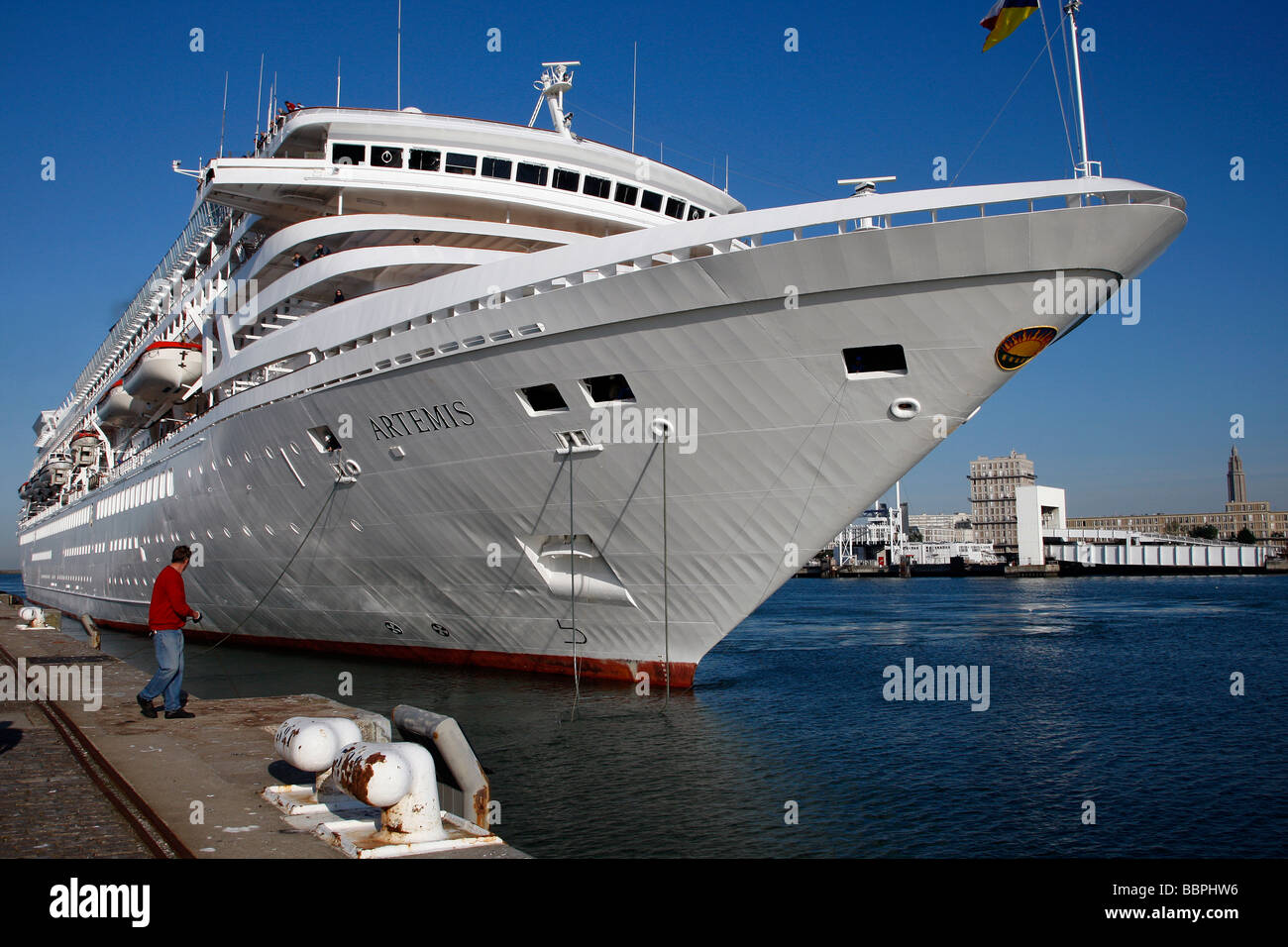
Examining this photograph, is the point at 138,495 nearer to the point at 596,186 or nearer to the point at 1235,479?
the point at 596,186

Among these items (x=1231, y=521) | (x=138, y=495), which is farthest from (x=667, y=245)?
(x=1231, y=521)

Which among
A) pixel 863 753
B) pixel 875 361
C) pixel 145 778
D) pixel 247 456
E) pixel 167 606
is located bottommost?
pixel 863 753

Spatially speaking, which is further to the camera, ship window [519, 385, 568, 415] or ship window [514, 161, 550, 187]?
ship window [514, 161, 550, 187]

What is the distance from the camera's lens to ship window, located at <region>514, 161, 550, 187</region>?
56.4 ft

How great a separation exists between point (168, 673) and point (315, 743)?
12.6ft

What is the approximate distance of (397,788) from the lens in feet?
15.5

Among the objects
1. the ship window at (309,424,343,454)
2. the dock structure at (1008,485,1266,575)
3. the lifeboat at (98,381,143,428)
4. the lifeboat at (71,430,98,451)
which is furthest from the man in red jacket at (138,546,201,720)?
the dock structure at (1008,485,1266,575)

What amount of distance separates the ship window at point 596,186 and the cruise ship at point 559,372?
0.07m

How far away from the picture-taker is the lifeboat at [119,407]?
25900 millimetres

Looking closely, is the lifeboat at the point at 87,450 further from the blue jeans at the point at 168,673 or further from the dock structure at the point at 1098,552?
the dock structure at the point at 1098,552

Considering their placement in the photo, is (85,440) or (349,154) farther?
(85,440)

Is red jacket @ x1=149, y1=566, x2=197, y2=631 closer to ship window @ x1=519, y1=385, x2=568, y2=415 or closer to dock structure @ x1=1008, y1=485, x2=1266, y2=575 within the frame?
ship window @ x1=519, y1=385, x2=568, y2=415

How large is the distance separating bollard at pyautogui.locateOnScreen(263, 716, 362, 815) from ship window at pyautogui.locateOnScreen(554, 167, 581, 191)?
1329 cm

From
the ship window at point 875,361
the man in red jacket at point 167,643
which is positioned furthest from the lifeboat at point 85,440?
the ship window at point 875,361
